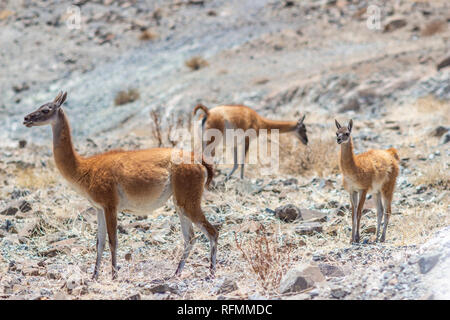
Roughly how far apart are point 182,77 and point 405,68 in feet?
26.2

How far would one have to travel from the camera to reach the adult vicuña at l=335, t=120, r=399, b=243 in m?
7.98

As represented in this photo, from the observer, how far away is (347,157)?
802 centimetres

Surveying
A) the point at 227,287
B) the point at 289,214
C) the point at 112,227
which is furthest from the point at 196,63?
the point at 227,287

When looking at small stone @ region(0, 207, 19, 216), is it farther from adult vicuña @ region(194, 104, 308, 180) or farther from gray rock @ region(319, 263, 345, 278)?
gray rock @ region(319, 263, 345, 278)

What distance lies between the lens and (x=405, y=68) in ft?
60.8

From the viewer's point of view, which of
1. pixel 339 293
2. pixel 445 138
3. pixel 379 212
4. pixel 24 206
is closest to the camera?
pixel 339 293

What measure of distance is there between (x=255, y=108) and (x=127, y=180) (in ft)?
40.9

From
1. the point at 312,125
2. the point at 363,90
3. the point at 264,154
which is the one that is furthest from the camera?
the point at 363,90

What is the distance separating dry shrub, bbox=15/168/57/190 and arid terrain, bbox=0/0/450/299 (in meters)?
0.05

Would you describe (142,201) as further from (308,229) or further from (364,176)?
(364,176)

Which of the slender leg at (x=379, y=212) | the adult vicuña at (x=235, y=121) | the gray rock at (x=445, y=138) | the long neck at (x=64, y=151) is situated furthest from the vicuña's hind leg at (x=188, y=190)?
the gray rock at (x=445, y=138)

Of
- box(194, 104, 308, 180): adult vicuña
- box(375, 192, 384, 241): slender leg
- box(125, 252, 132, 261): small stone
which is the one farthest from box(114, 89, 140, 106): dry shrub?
box(125, 252, 132, 261): small stone
